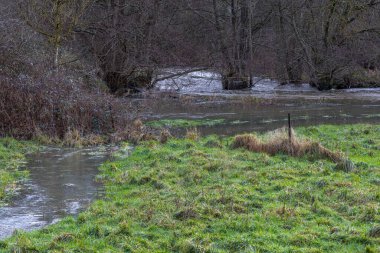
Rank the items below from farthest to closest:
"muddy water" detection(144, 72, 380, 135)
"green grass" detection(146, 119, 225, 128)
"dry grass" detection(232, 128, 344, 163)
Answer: "muddy water" detection(144, 72, 380, 135)
"green grass" detection(146, 119, 225, 128)
"dry grass" detection(232, 128, 344, 163)

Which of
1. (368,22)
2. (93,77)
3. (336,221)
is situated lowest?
(336,221)

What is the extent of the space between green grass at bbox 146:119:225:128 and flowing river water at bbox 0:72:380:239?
504 millimetres

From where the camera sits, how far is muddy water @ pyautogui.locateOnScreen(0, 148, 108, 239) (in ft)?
30.6

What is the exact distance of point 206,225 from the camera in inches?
326

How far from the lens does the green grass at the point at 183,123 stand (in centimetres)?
2270

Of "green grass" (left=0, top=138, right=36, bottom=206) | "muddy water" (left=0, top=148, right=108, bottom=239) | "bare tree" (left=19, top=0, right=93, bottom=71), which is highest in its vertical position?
"bare tree" (left=19, top=0, right=93, bottom=71)

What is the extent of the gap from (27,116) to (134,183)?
783cm

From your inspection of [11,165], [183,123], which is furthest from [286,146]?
[183,123]

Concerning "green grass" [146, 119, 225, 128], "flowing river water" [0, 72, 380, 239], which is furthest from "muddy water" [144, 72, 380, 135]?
"green grass" [146, 119, 225, 128]

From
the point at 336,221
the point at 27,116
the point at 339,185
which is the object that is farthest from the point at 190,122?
the point at 336,221

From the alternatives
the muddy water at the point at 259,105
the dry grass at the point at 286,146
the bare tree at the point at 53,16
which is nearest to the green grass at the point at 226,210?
the dry grass at the point at 286,146

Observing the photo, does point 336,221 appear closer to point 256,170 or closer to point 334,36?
point 256,170

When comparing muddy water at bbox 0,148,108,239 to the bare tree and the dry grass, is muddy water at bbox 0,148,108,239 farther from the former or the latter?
the bare tree

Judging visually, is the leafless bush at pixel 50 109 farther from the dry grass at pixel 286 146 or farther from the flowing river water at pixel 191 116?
the dry grass at pixel 286 146
